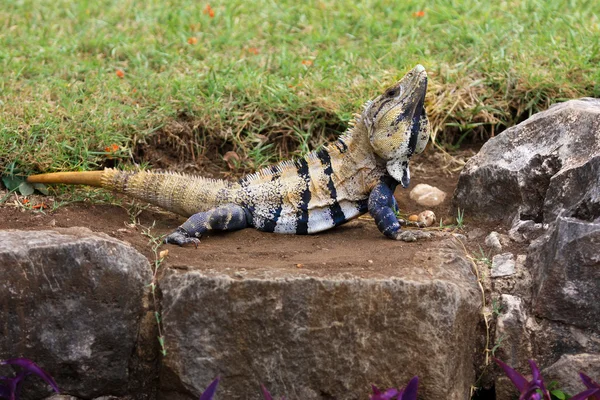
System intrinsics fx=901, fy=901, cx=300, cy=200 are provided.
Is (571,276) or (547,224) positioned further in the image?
(547,224)

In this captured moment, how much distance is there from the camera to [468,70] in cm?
722

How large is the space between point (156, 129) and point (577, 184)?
3058mm

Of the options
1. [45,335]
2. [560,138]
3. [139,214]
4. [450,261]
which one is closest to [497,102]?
[560,138]

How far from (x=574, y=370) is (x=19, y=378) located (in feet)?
9.24

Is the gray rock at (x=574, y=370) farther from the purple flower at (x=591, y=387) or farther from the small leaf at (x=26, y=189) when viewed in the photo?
the small leaf at (x=26, y=189)

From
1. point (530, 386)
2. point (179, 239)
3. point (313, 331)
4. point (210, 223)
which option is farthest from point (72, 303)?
point (530, 386)

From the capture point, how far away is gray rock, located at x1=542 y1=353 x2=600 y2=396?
4605 millimetres

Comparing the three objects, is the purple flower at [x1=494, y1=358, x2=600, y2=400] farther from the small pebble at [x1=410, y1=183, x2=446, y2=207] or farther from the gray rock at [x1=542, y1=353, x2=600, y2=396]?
the small pebble at [x1=410, y1=183, x2=446, y2=207]

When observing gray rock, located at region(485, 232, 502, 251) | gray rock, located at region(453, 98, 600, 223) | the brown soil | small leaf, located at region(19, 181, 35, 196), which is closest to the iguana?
the brown soil

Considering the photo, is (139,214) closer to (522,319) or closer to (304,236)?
(304,236)

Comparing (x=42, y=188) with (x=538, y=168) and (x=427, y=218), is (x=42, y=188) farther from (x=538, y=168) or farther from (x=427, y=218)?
(x=538, y=168)

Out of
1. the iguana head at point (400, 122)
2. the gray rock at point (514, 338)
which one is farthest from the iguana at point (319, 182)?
the gray rock at point (514, 338)

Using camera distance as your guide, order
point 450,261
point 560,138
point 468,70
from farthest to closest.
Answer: point 468,70, point 560,138, point 450,261

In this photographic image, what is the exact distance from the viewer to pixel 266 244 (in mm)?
5367
